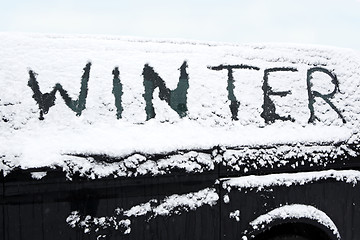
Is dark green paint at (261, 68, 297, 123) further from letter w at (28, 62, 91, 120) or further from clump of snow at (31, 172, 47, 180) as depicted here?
clump of snow at (31, 172, 47, 180)

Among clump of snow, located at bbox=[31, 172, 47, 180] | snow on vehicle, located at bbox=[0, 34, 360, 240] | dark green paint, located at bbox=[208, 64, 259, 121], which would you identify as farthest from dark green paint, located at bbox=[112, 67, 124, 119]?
dark green paint, located at bbox=[208, 64, 259, 121]

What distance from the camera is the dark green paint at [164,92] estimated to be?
2635 mm

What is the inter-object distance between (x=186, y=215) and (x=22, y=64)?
4.06 feet

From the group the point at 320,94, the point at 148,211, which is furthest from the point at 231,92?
the point at 148,211

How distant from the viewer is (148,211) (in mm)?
2631

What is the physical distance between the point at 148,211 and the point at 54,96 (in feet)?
2.69

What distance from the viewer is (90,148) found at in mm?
2449

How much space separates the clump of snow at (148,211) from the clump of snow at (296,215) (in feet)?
1.15

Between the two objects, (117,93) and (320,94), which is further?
(320,94)

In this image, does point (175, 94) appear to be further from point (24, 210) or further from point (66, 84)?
point (24, 210)

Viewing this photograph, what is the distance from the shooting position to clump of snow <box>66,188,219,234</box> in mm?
2504

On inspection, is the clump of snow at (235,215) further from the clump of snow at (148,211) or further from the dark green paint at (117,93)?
the dark green paint at (117,93)

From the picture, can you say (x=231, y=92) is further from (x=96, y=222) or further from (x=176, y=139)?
(x=96, y=222)

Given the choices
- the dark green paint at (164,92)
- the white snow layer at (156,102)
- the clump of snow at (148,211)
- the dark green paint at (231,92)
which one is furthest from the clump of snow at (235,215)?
the dark green paint at (164,92)
